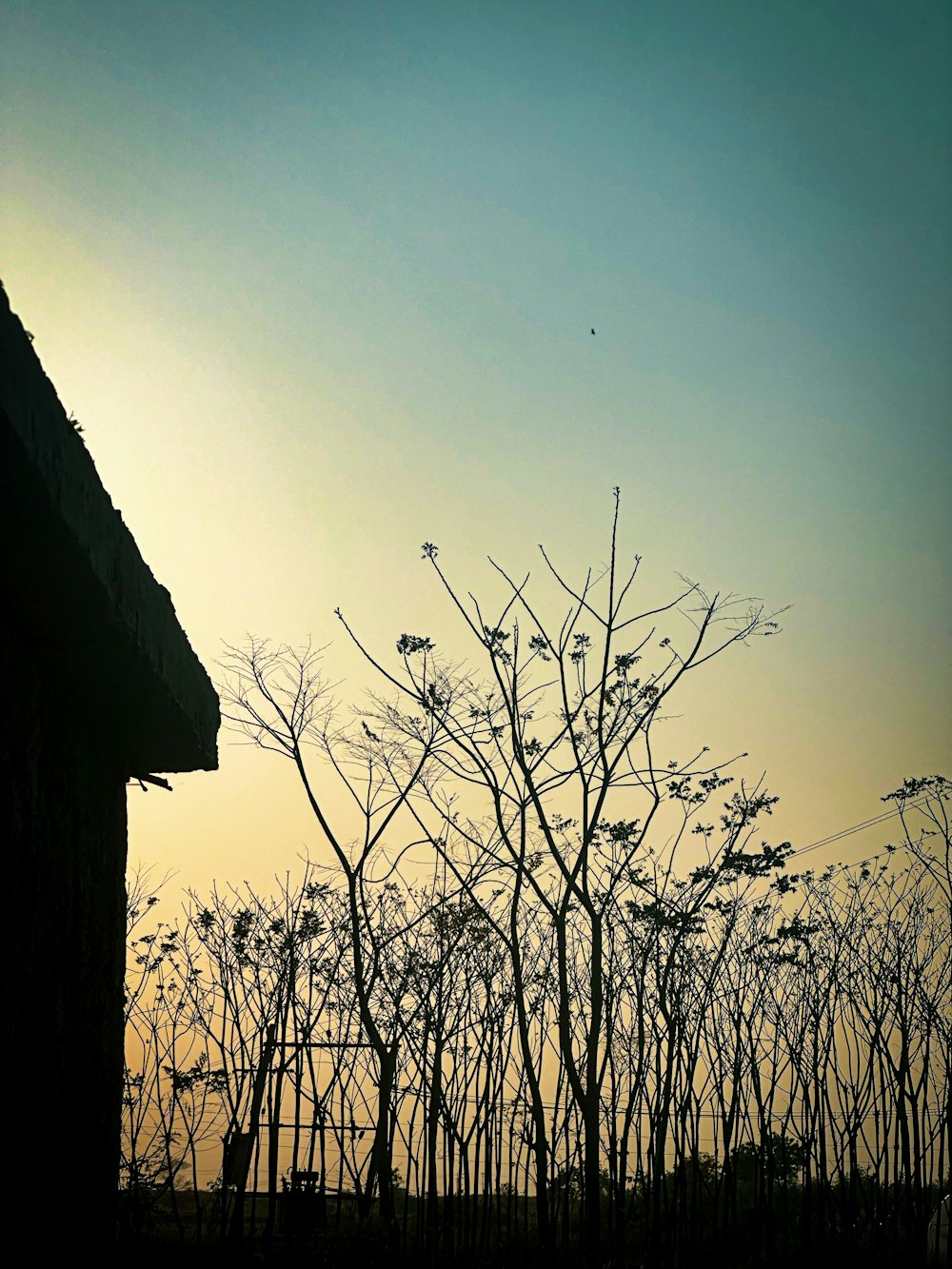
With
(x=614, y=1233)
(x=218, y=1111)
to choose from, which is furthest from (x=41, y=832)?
(x=614, y=1233)

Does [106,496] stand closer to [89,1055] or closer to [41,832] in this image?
[41,832]

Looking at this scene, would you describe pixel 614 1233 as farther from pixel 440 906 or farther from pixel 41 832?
pixel 41 832

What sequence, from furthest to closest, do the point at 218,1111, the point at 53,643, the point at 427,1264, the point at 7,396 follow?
the point at 218,1111 < the point at 427,1264 < the point at 53,643 < the point at 7,396

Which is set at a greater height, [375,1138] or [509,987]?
[509,987]

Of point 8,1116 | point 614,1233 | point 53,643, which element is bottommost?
point 614,1233

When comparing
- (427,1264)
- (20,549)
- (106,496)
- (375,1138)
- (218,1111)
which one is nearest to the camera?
(20,549)

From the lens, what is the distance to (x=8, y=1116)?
130 cm

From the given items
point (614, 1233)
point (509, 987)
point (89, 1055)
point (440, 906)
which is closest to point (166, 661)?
point (89, 1055)

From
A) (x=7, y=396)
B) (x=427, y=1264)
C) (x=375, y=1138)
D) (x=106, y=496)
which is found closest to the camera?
(x=7, y=396)

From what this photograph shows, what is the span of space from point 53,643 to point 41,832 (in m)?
0.28

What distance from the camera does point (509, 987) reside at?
6.49 metres

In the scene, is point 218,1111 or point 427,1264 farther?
point 218,1111

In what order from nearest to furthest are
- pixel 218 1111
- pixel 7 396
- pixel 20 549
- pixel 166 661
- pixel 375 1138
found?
pixel 7 396
pixel 20 549
pixel 166 661
pixel 375 1138
pixel 218 1111

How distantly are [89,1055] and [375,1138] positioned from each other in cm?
458
